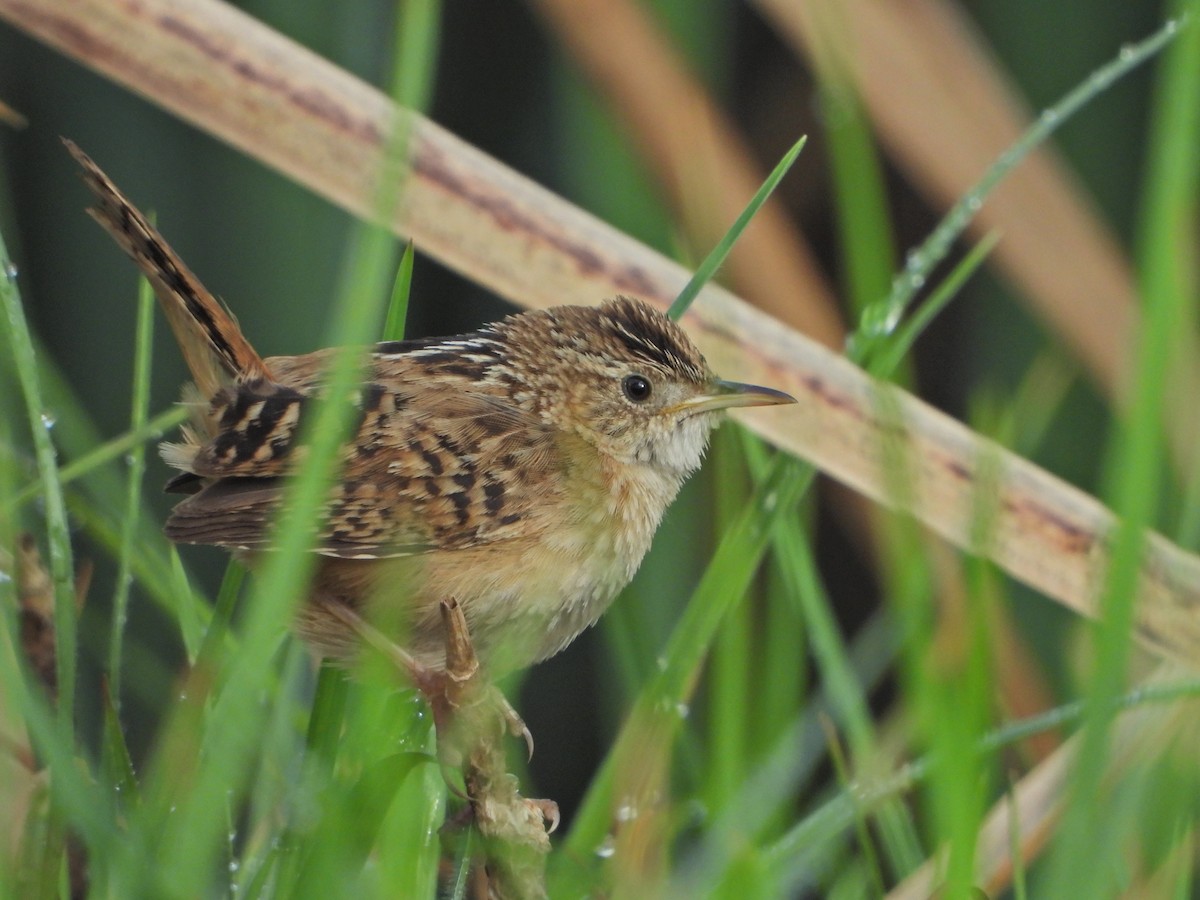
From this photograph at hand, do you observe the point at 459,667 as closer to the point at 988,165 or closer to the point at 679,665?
the point at 679,665

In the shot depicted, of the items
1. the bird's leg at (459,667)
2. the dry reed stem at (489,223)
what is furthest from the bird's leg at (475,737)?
the dry reed stem at (489,223)

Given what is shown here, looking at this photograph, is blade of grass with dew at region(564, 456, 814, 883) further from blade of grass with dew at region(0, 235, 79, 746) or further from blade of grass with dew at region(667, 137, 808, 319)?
blade of grass with dew at region(0, 235, 79, 746)

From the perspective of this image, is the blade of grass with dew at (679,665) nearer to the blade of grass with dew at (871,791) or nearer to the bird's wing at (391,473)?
the blade of grass with dew at (871,791)

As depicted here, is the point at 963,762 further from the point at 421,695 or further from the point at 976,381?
the point at 976,381

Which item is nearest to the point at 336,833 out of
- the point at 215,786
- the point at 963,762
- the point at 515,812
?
the point at 215,786

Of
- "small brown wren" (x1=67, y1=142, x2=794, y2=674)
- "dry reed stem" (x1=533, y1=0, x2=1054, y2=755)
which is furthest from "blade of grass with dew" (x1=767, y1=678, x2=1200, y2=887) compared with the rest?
"dry reed stem" (x1=533, y1=0, x2=1054, y2=755)

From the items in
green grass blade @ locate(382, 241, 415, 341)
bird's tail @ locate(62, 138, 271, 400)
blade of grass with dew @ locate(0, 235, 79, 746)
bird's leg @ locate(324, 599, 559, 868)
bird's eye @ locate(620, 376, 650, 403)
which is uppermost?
bird's eye @ locate(620, 376, 650, 403)

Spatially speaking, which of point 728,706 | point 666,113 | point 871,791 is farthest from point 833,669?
point 666,113
